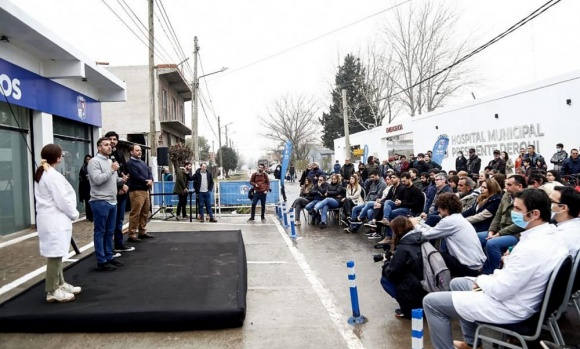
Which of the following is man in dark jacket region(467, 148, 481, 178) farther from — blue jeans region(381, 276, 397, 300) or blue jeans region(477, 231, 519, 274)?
blue jeans region(381, 276, 397, 300)

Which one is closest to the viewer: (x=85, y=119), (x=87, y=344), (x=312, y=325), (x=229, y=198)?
(x=87, y=344)

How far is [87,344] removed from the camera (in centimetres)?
409

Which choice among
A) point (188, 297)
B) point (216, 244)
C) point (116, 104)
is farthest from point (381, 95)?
point (188, 297)

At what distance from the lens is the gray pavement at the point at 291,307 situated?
4148mm

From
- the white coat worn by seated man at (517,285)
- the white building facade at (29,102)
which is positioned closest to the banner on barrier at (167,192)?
the white building facade at (29,102)

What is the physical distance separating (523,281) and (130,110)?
24.9 meters

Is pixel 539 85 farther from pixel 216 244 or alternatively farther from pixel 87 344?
pixel 87 344

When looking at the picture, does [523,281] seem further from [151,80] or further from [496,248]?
[151,80]

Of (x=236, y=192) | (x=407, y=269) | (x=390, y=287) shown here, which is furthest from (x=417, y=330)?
(x=236, y=192)

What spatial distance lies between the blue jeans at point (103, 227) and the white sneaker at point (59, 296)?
1086 mm

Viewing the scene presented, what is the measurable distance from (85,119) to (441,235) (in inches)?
470

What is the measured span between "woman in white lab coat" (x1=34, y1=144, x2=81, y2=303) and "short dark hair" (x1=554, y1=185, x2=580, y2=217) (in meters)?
5.02

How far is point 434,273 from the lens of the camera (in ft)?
14.6

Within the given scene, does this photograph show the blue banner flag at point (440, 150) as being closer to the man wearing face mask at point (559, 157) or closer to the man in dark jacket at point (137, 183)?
the man wearing face mask at point (559, 157)
